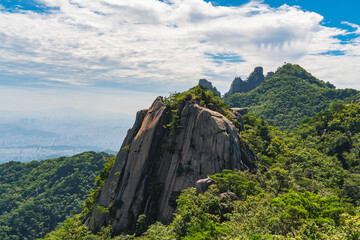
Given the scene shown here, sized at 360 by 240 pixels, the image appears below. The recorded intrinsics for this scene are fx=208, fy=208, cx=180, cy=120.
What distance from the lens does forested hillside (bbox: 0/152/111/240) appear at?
74.2 metres

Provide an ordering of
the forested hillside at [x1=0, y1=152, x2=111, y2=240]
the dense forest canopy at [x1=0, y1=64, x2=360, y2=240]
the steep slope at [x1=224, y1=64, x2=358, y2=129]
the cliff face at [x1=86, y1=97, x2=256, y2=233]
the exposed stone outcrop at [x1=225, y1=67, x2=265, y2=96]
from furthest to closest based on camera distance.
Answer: the exposed stone outcrop at [x1=225, y1=67, x2=265, y2=96], the steep slope at [x1=224, y1=64, x2=358, y2=129], the forested hillside at [x1=0, y1=152, x2=111, y2=240], the cliff face at [x1=86, y1=97, x2=256, y2=233], the dense forest canopy at [x1=0, y1=64, x2=360, y2=240]

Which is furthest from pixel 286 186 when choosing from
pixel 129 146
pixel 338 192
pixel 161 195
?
pixel 129 146

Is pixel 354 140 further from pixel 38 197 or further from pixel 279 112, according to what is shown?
pixel 38 197

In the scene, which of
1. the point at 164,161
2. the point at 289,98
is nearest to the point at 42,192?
the point at 164,161

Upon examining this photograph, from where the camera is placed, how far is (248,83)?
17338 cm

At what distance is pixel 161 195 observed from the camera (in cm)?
3341

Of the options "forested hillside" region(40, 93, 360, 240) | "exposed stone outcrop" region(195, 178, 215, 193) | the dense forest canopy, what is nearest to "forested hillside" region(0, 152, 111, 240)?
the dense forest canopy

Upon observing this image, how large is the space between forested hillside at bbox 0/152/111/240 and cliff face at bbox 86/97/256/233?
57.7 metres

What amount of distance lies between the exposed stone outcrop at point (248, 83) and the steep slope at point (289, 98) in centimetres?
2160

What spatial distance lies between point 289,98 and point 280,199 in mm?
118037

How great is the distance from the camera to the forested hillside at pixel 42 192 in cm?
7419

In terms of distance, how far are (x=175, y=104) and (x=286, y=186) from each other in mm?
22744

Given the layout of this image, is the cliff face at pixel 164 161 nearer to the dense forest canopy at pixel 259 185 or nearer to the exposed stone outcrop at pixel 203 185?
the dense forest canopy at pixel 259 185

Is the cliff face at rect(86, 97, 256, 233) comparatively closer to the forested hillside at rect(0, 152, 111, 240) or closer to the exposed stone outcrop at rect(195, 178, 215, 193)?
the exposed stone outcrop at rect(195, 178, 215, 193)
